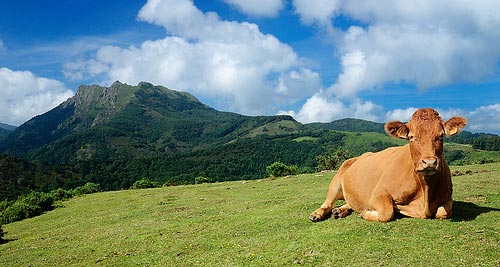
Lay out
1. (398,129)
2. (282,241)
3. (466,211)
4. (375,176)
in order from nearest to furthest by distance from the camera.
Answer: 1. (398,129)
2. (282,241)
3. (466,211)
4. (375,176)

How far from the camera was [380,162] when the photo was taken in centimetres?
1120

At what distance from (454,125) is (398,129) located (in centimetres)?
117

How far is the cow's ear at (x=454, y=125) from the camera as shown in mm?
8695

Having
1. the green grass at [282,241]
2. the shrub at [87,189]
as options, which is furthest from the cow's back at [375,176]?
the shrub at [87,189]

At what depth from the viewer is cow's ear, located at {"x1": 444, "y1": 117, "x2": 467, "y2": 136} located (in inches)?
342

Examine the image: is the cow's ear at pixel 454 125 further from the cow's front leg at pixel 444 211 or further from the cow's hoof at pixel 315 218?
the cow's hoof at pixel 315 218

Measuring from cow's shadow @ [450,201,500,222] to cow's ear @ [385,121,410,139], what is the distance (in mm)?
2435

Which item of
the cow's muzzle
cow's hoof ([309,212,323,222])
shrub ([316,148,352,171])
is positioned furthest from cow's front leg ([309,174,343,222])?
shrub ([316,148,352,171])

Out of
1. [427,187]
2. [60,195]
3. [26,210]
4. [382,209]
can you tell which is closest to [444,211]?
[427,187]

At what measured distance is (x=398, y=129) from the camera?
929cm

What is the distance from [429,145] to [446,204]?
2.01 m

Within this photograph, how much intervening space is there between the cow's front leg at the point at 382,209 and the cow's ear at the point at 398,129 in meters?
1.66

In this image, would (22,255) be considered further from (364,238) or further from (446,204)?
(446,204)

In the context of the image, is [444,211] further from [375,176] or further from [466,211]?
[375,176]
